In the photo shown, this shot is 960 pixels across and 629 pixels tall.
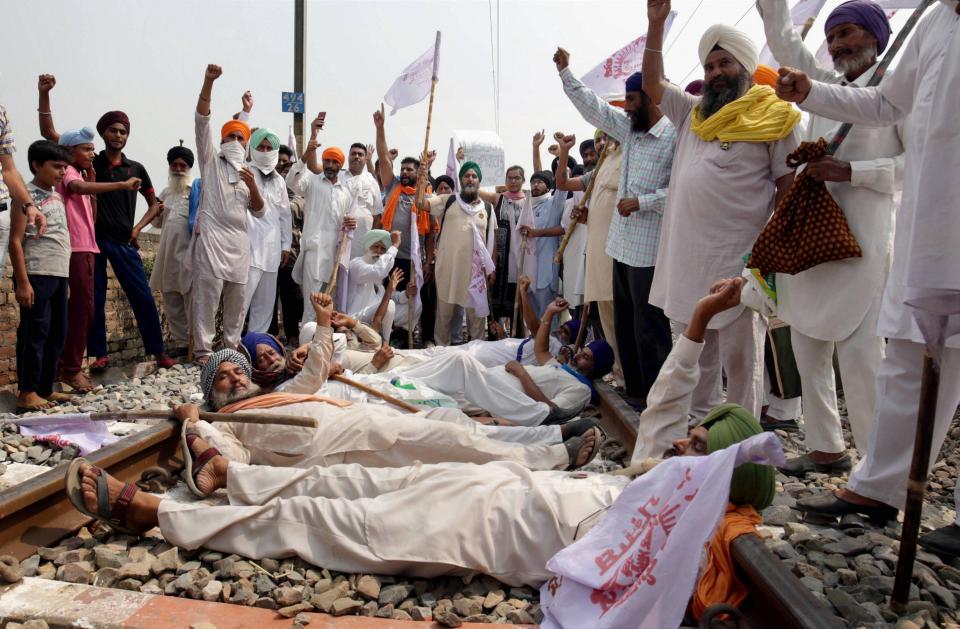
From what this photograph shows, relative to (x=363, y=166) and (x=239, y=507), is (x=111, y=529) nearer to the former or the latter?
(x=239, y=507)

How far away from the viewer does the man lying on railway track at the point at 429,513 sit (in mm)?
2500

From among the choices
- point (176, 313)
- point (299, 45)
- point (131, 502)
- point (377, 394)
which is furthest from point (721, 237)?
point (299, 45)

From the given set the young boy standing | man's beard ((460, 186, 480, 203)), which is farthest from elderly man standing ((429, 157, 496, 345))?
the young boy standing

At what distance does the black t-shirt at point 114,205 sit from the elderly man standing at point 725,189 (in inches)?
195

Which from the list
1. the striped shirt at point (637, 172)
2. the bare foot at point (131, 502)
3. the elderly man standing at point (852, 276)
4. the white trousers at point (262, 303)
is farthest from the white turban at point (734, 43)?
the white trousers at point (262, 303)

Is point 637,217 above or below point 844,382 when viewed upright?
above

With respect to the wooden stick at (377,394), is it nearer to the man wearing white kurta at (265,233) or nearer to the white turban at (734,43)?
the white turban at (734,43)

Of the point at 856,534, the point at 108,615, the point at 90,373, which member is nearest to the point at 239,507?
the point at 108,615

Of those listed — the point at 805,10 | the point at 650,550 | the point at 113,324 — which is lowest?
the point at 113,324

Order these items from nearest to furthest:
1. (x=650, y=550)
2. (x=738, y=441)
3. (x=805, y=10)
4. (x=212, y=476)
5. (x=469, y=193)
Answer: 1. (x=650, y=550)
2. (x=738, y=441)
3. (x=212, y=476)
4. (x=805, y=10)
5. (x=469, y=193)

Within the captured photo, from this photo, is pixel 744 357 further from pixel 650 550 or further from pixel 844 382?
pixel 650 550

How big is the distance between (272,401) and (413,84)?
7480 millimetres

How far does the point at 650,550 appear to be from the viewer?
2059 millimetres

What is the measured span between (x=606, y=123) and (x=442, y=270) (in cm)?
399
